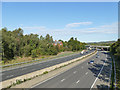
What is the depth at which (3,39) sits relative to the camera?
1852 inches

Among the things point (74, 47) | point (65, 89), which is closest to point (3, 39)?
point (65, 89)

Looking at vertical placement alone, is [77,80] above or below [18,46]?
below

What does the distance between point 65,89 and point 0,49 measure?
33186 mm

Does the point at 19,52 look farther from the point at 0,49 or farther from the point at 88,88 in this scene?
the point at 88,88

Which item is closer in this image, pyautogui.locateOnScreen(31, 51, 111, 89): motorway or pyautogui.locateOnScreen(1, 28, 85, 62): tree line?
pyautogui.locateOnScreen(31, 51, 111, 89): motorway

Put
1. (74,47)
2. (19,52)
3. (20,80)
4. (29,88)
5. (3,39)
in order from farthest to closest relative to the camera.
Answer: (74,47)
(19,52)
(3,39)
(20,80)
(29,88)

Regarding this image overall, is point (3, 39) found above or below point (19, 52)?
above

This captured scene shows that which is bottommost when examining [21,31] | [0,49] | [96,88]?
[96,88]

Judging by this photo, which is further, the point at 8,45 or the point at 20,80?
the point at 8,45

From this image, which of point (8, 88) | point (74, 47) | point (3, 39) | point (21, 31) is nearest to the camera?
point (8, 88)

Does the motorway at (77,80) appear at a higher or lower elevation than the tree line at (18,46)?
lower

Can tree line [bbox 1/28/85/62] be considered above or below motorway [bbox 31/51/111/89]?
above

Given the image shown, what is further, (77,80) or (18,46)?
(18,46)

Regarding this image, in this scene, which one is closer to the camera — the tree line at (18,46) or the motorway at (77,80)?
the motorway at (77,80)
